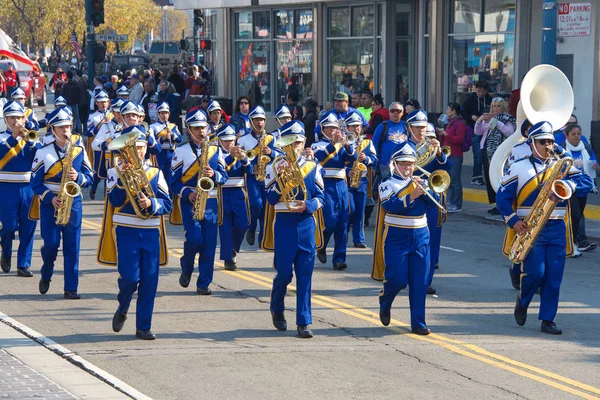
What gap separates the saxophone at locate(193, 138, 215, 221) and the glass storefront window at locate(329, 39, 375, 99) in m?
16.5

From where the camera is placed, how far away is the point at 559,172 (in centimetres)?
1015

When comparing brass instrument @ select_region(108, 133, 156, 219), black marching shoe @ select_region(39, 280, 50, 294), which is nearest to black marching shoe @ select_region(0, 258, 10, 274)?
black marching shoe @ select_region(39, 280, 50, 294)

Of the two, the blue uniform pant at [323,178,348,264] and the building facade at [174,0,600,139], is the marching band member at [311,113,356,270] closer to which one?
the blue uniform pant at [323,178,348,264]

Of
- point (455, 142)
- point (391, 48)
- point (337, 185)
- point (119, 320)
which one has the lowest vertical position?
point (119, 320)

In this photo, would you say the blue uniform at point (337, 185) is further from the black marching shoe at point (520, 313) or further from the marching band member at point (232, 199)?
the black marching shoe at point (520, 313)

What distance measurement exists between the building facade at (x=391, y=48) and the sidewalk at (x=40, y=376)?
38.3 ft

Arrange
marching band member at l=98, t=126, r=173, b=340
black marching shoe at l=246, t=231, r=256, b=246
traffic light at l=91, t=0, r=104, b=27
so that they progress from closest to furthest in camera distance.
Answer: marching band member at l=98, t=126, r=173, b=340, black marching shoe at l=246, t=231, r=256, b=246, traffic light at l=91, t=0, r=104, b=27

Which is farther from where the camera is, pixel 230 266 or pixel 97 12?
pixel 97 12

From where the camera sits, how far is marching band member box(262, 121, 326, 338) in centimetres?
1016

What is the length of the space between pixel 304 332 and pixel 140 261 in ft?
5.24

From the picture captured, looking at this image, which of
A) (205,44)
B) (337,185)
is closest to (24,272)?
(337,185)

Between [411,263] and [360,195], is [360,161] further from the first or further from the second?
[411,263]

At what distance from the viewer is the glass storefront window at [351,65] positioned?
1130 inches

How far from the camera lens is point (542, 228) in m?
10.2
